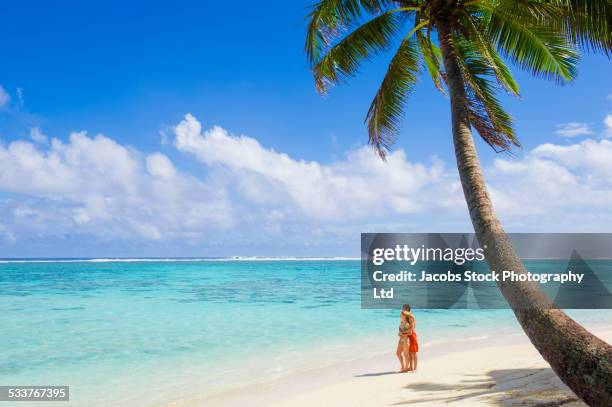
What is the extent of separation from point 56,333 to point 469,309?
17312mm

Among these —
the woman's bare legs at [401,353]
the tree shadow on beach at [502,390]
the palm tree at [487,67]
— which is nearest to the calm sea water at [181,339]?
the woman's bare legs at [401,353]

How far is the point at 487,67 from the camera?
787cm

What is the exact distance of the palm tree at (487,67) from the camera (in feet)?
12.4

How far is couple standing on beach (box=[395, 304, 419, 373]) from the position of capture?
880 cm

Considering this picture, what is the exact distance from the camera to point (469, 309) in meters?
21.9

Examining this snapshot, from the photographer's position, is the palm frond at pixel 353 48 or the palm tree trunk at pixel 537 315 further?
the palm frond at pixel 353 48

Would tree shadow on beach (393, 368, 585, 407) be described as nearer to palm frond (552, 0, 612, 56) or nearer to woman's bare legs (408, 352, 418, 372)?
woman's bare legs (408, 352, 418, 372)

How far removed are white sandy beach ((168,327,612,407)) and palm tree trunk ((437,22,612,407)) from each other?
1.16 meters

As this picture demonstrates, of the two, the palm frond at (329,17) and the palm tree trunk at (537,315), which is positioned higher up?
the palm frond at (329,17)

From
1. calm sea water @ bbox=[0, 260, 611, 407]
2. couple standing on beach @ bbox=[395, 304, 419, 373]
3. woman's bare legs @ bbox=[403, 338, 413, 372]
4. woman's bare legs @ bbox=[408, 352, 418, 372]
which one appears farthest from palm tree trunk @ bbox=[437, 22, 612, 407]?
calm sea water @ bbox=[0, 260, 611, 407]

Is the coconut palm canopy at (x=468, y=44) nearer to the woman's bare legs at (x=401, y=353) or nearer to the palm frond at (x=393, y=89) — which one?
the palm frond at (x=393, y=89)

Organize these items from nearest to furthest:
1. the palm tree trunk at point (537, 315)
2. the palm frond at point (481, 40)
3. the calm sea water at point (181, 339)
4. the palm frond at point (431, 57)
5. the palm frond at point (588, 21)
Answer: the palm tree trunk at point (537, 315) < the palm frond at point (588, 21) < the palm frond at point (481, 40) < the palm frond at point (431, 57) < the calm sea water at point (181, 339)

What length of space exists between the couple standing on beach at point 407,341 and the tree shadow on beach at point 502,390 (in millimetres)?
1082

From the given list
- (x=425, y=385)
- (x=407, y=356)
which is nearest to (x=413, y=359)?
(x=407, y=356)
